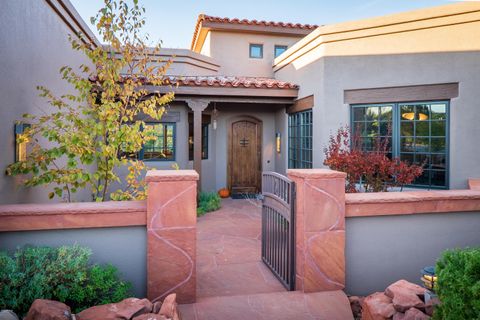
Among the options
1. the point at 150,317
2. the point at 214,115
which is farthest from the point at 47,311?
the point at 214,115

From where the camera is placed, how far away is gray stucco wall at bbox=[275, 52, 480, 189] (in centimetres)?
672

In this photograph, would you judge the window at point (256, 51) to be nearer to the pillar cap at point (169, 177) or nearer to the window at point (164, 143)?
the window at point (164, 143)

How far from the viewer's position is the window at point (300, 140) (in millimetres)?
9281

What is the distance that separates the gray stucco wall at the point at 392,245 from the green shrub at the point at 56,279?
101 inches

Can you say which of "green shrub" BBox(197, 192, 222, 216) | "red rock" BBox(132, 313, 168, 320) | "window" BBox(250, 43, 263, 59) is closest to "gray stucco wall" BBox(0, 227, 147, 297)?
"red rock" BBox(132, 313, 168, 320)

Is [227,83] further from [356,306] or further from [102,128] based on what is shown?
[356,306]

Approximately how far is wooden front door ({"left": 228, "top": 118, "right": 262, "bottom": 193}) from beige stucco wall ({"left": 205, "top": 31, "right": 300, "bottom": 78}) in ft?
6.50

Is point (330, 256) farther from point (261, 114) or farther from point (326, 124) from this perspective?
point (261, 114)

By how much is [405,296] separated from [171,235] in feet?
7.55

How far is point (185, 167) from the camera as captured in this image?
1030cm

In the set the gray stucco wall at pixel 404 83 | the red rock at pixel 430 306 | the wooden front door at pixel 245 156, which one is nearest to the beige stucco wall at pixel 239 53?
the wooden front door at pixel 245 156

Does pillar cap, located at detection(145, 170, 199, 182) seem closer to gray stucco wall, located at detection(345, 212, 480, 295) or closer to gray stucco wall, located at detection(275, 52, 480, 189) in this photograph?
gray stucco wall, located at detection(345, 212, 480, 295)

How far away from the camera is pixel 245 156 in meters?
12.2

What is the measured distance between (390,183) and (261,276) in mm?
2928
